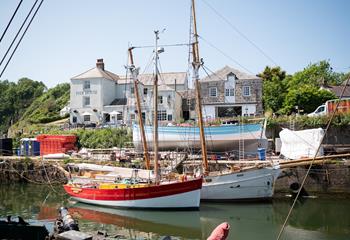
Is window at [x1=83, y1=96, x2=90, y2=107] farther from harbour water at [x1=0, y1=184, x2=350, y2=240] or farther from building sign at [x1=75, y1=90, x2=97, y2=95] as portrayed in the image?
harbour water at [x1=0, y1=184, x2=350, y2=240]

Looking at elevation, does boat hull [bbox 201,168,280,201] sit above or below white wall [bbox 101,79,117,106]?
below

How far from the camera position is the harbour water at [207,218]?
14.6 meters

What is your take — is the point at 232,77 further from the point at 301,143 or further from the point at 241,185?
the point at 241,185

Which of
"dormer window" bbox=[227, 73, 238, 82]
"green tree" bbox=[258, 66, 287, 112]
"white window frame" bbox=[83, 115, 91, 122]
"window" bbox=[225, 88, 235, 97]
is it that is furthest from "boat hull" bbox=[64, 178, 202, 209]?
"green tree" bbox=[258, 66, 287, 112]

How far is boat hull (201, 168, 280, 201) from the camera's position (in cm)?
1983

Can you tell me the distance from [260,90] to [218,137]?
14232mm

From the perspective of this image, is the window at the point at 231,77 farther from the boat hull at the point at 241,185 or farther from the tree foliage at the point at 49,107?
the tree foliage at the point at 49,107

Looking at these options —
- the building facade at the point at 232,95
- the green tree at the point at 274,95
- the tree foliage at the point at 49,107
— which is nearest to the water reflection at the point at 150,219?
the building facade at the point at 232,95

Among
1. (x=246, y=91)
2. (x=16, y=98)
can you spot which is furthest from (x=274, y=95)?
(x=16, y=98)

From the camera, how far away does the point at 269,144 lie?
2881 centimetres

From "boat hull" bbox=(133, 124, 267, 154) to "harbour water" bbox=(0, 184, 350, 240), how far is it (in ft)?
26.3

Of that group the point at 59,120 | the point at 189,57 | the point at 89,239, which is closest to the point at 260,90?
the point at 189,57

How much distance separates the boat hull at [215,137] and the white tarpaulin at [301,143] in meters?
2.37

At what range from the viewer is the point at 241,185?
20.0 meters
